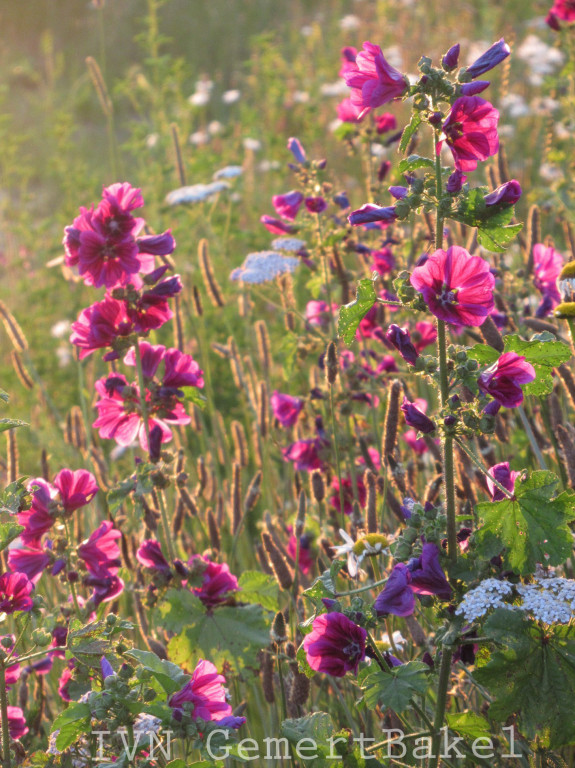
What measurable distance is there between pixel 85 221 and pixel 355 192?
4731mm

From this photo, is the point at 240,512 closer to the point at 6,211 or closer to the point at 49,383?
the point at 49,383

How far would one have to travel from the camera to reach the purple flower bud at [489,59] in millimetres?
1240

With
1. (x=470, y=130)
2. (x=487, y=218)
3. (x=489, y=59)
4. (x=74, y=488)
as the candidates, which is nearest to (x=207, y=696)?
(x=74, y=488)

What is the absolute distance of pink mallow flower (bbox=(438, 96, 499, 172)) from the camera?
4.00ft

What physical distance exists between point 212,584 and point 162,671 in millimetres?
647

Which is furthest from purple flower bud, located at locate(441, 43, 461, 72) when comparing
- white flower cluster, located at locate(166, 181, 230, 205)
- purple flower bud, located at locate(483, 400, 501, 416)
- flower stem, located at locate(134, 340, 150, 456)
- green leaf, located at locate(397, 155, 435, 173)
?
white flower cluster, located at locate(166, 181, 230, 205)

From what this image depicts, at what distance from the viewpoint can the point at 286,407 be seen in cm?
246

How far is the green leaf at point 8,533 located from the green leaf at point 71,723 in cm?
27

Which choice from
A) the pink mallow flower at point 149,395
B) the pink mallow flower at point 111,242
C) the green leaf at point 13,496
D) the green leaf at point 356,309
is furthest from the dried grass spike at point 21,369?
the green leaf at point 356,309

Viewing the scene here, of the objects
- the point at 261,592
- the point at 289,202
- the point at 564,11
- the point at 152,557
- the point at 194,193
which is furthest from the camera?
the point at 194,193

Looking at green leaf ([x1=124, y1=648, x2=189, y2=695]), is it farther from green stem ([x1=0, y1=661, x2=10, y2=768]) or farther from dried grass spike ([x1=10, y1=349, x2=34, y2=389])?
dried grass spike ([x1=10, y1=349, x2=34, y2=389])

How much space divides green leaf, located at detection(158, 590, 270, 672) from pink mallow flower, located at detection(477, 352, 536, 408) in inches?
35.3

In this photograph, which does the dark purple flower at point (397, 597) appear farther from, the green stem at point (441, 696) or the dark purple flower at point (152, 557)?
the dark purple flower at point (152, 557)

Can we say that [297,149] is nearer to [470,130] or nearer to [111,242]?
[111,242]
